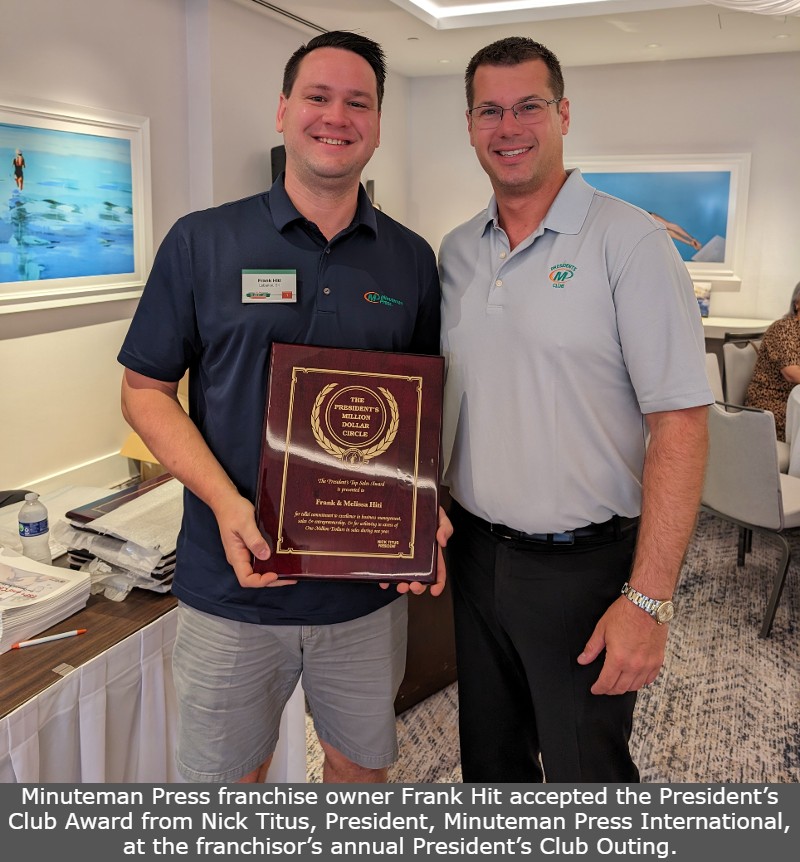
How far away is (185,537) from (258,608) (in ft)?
0.72

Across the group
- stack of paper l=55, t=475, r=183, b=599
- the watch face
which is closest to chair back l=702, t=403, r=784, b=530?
the watch face

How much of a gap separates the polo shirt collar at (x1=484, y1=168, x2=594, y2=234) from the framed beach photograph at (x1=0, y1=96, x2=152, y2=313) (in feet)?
9.10

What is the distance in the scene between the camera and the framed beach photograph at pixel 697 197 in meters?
6.79

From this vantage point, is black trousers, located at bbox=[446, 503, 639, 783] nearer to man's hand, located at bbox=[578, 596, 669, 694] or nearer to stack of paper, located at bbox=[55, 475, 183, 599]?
man's hand, located at bbox=[578, 596, 669, 694]

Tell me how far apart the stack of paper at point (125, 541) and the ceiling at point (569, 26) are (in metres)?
3.98

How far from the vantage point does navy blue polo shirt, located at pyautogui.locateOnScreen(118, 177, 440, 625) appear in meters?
1.46

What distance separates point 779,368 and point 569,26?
9.40ft

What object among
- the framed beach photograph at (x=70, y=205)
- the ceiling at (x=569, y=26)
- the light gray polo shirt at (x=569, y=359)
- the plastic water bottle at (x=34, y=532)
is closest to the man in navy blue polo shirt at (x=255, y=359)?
the light gray polo shirt at (x=569, y=359)

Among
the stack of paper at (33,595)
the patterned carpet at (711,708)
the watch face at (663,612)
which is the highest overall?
the watch face at (663,612)

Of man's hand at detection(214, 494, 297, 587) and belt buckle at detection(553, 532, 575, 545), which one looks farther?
belt buckle at detection(553, 532, 575, 545)

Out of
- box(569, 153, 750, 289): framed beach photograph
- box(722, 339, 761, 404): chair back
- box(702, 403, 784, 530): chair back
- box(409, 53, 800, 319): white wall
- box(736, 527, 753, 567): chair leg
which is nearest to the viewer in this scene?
box(702, 403, 784, 530): chair back

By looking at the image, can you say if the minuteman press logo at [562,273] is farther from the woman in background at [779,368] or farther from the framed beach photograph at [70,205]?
the woman in background at [779,368]

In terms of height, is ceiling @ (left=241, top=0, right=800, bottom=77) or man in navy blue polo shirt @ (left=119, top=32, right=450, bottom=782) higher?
ceiling @ (left=241, top=0, right=800, bottom=77)
